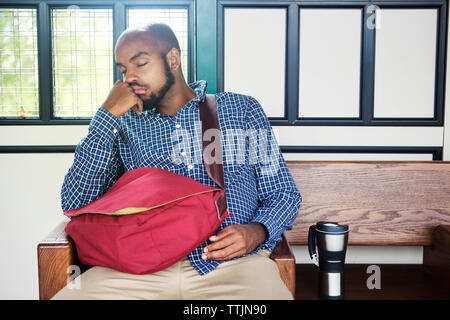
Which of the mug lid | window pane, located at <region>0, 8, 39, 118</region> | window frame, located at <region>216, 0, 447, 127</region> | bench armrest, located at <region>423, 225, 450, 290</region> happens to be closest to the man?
the mug lid

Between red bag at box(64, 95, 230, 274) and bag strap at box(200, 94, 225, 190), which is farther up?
bag strap at box(200, 94, 225, 190)

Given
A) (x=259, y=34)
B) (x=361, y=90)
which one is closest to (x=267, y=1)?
(x=259, y=34)

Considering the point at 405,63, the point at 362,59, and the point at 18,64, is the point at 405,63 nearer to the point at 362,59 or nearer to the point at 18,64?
the point at 362,59

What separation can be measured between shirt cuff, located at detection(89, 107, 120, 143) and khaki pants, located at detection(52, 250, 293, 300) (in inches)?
20.8

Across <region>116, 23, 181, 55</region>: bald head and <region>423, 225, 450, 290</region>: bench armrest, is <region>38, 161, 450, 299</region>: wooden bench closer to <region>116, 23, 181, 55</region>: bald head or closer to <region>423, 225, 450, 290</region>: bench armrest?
<region>423, 225, 450, 290</region>: bench armrest

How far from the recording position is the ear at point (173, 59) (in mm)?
1688

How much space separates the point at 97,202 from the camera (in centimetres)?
133

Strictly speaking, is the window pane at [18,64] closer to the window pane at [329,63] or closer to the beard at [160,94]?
the beard at [160,94]

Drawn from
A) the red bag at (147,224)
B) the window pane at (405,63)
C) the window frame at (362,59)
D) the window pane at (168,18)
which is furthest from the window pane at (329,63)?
the red bag at (147,224)

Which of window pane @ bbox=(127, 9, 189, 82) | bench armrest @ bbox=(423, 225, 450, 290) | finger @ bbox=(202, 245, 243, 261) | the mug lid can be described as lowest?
bench armrest @ bbox=(423, 225, 450, 290)

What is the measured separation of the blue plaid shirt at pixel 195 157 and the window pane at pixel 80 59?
2.24 ft

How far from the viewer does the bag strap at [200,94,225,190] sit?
1.55 m

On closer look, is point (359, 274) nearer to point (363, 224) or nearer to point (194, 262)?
point (363, 224)
